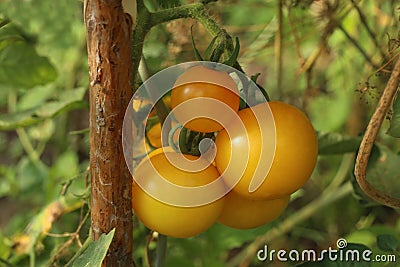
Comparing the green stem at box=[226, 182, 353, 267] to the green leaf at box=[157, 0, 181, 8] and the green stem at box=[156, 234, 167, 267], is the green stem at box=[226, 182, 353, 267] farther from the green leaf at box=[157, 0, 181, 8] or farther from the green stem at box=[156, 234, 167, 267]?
the green leaf at box=[157, 0, 181, 8]

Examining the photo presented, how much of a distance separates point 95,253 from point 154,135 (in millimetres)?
181

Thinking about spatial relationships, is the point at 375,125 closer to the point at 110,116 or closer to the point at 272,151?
the point at 272,151

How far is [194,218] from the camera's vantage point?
22.2 inches

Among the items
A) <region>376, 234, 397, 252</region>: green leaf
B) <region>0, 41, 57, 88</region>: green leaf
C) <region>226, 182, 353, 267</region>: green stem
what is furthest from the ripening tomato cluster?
<region>226, 182, 353, 267</region>: green stem

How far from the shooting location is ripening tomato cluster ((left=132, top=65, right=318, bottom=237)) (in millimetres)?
539

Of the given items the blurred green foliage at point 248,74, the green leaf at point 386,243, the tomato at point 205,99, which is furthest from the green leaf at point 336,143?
the tomato at point 205,99

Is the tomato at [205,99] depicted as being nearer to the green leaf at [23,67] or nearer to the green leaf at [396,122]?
the green leaf at [396,122]

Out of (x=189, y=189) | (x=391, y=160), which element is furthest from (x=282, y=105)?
(x=391, y=160)

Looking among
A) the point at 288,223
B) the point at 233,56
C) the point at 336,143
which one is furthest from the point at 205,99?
the point at 288,223

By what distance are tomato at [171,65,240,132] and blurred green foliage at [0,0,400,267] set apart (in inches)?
5.7

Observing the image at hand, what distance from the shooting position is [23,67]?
92 cm

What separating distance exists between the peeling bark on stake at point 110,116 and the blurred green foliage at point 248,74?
0.09m

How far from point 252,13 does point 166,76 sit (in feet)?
3.41

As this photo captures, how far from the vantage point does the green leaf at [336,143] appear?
85 centimetres
